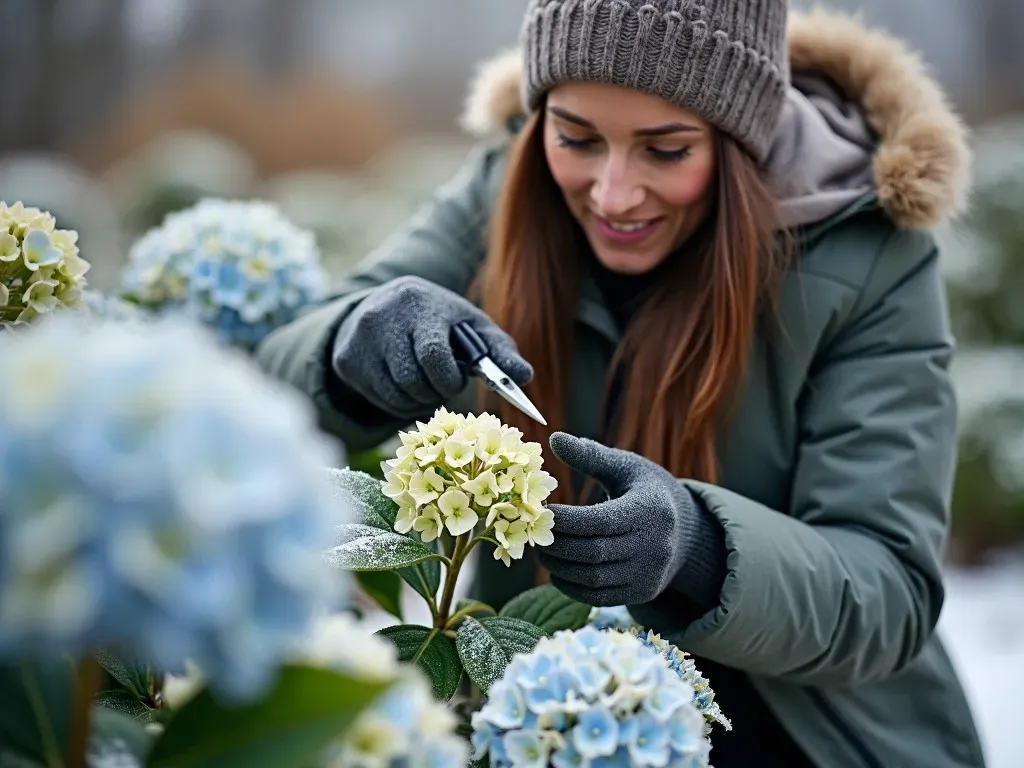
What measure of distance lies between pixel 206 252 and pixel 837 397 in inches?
33.9

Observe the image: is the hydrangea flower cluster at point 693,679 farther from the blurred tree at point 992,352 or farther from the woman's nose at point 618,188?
the blurred tree at point 992,352

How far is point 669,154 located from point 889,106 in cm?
40

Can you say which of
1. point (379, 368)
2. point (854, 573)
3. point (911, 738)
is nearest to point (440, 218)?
point (379, 368)

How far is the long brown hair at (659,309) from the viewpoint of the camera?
1.39m

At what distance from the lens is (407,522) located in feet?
2.96

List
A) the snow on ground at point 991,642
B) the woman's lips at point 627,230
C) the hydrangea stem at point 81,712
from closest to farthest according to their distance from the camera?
the hydrangea stem at point 81,712
the woman's lips at point 627,230
the snow on ground at point 991,642

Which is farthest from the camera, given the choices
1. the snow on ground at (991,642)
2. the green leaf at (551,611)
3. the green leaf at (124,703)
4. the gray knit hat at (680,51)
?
the snow on ground at (991,642)

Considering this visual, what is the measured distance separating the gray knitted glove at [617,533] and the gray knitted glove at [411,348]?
17 cm

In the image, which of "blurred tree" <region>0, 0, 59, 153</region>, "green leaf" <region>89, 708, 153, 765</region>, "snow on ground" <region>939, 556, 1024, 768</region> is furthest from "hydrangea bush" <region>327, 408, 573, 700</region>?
"blurred tree" <region>0, 0, 59, 153</region>

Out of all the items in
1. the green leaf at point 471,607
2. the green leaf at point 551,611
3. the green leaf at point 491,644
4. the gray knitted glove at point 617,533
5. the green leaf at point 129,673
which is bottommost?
the green leaf at point 551,611

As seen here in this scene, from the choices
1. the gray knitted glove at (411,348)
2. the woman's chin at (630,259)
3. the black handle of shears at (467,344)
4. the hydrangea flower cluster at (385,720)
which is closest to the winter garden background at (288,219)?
the hydrangea flower cluster at (385,720)

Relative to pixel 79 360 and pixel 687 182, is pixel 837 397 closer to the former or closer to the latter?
pixel 687 182

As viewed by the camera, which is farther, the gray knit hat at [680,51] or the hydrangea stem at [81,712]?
the gray knit hat at [680,51]

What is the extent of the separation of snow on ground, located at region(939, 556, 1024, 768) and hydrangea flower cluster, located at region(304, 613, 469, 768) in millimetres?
1772
